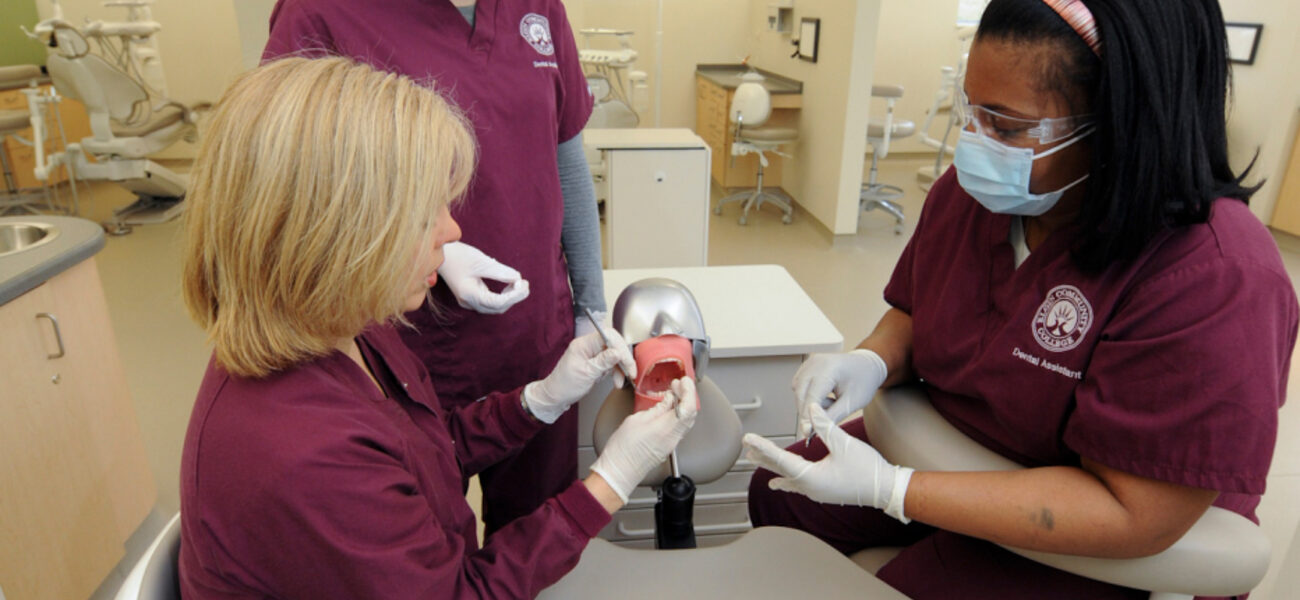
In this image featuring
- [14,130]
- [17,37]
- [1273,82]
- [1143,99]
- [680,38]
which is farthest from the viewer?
[680,38]

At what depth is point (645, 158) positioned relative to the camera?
3.15 m

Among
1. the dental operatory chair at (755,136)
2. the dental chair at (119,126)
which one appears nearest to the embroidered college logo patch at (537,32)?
the dental operatory chair at (755,136)

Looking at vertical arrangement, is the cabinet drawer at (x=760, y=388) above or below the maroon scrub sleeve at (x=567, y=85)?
below

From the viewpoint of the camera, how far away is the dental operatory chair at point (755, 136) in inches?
171

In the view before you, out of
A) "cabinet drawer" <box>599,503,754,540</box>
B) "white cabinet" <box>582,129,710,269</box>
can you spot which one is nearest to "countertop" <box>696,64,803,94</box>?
"white cabinet" <box>582,129,710,269</box>

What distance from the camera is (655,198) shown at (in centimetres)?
323

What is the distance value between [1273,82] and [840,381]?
4086 millimetres

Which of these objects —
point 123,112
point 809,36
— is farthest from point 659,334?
point 123,112

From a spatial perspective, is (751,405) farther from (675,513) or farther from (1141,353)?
(1141,353)

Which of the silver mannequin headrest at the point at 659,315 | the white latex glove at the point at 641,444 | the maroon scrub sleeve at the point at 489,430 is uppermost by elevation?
the silver mannequin headrest at the point at 659,315

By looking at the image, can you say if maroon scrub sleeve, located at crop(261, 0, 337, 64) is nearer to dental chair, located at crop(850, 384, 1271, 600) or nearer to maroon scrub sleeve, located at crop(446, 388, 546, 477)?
maroon scrub sleeve, located at crop(446, 388, 546, 477)

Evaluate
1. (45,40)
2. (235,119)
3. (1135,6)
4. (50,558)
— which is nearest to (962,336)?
(1135,6)

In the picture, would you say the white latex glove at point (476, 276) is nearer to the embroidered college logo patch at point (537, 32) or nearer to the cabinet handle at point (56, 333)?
the embroidered college logo patch at point (537, 32)

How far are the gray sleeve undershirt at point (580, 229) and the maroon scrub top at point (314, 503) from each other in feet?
2.24
